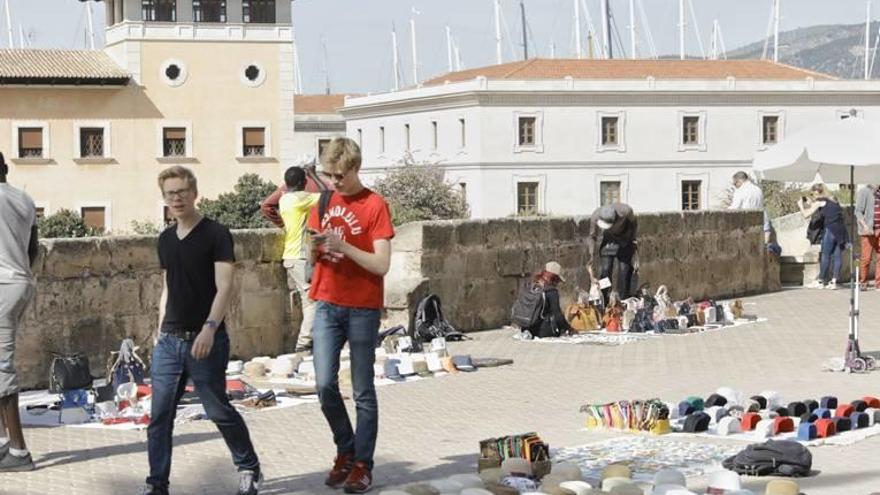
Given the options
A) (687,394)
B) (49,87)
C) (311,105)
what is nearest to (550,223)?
(687,394)

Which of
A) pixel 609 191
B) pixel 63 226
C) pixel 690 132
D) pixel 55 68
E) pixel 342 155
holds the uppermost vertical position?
pixel 55 68

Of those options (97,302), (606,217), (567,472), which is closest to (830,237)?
(606,217)

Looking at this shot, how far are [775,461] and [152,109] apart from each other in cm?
7558

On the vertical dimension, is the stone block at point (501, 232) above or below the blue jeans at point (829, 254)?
above

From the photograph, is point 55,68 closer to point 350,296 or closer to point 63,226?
point 63,226

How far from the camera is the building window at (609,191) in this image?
91.4 meters

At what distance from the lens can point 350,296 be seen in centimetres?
816

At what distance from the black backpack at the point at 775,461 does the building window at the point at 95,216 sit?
243 ft

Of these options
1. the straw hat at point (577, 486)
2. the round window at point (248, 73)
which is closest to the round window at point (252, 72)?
the round window at point (248, 73)

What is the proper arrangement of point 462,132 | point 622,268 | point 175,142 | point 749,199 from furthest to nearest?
point 462,132 < point 175,142 < point 749,199 < point 622,268

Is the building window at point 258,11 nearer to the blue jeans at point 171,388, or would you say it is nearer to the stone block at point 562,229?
the stone block at point 562,229

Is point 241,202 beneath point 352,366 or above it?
above

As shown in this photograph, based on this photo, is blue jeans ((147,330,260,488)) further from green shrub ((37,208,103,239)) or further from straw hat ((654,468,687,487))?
green shrub ((37,208,103,239))

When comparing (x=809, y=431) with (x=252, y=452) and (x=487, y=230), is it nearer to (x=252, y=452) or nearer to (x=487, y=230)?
(x=252, y=452)
